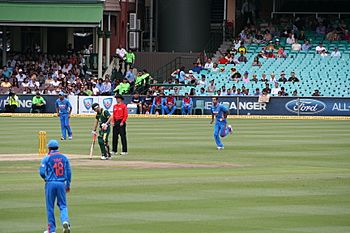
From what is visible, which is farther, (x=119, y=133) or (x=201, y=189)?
(x=119, y=133)

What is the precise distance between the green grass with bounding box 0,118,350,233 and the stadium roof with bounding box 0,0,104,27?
2062cm

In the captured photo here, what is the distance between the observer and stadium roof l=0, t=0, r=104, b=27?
57531 mm

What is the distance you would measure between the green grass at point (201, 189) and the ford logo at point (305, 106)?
12499mm

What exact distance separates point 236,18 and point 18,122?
71.0 feet

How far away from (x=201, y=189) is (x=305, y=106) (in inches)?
1143

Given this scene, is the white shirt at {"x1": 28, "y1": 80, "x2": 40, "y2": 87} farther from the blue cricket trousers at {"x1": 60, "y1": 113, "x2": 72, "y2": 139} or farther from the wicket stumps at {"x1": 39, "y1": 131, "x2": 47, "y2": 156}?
the wicket stumps at {"x1": 39, "y1": 131, "x2": 47, "y2": 156}

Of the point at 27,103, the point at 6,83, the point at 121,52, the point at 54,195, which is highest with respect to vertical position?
the point at 121,52

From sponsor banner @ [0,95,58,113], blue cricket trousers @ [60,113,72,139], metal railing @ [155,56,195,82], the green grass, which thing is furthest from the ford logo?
blue cricket trousers @ [60,113,72,139]

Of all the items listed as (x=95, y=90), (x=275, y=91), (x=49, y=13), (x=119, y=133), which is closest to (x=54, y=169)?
(x=119, y=133)

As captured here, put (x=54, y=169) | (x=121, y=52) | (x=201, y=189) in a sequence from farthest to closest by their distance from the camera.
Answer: (x=121, y=52) → (x=201, y=189) → (x=54, y=169)

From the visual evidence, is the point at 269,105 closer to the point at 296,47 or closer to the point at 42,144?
the point at 296,47

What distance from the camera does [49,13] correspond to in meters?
57.7

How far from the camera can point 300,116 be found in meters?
50.2

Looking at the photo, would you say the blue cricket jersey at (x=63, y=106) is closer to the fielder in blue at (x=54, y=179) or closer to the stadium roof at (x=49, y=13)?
the fielder in blue at (x=54, y=179)
